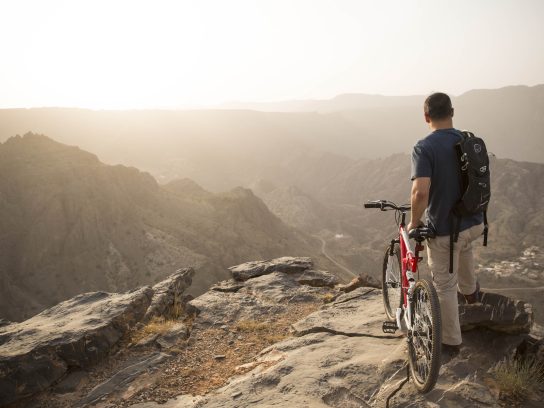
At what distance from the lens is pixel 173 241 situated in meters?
37.2

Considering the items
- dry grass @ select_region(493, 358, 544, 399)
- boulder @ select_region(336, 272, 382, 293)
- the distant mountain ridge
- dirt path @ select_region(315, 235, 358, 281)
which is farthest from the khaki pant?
the distant mountain ridge

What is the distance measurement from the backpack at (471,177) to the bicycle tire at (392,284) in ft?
5.98

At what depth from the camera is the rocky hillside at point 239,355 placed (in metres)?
4.21

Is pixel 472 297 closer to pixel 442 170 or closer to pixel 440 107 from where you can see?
pixel 442 170

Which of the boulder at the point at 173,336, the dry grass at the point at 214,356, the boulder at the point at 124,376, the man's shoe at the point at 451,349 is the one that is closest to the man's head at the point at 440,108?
the man's shoe at the point at 451,349

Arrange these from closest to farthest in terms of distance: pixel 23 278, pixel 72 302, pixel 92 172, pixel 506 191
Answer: pixel 72 302 < pixel 23 278 < pixel 92 172 < pixel 506 191

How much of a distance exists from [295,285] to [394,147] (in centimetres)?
18695

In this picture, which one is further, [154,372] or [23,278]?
[23,278]

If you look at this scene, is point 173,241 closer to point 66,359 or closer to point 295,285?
point 295,285

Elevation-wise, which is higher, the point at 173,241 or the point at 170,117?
the point at 170,117

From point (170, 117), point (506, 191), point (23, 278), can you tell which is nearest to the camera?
point (23, 278)

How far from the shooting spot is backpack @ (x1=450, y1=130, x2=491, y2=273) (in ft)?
12.2

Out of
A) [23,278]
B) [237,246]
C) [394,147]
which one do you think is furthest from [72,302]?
[394,147]

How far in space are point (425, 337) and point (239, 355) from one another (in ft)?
12.1
